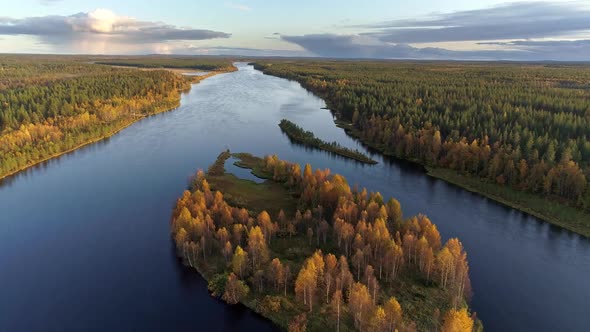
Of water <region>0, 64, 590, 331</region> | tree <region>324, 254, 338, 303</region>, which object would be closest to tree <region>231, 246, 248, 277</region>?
water <region>0, 64, 590, 331</region>

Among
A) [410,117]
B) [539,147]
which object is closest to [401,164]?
[410,117]

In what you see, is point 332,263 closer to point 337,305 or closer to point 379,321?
point 337,305

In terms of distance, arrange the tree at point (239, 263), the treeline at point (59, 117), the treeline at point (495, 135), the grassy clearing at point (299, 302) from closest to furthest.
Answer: the grassy clearing at point (299, 302) < the tree at point (239, 263) < the treeline at point (495, 135) < the treeline at point (59, 117)

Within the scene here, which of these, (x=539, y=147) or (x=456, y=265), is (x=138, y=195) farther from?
(x=539, y=147)

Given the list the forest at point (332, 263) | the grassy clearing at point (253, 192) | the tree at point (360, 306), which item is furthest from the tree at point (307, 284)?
the grassy clearing at point (253, 192)

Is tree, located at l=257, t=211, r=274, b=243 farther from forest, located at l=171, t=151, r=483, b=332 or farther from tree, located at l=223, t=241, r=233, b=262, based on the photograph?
tree, located at l=223, t=241, r=233, b=262

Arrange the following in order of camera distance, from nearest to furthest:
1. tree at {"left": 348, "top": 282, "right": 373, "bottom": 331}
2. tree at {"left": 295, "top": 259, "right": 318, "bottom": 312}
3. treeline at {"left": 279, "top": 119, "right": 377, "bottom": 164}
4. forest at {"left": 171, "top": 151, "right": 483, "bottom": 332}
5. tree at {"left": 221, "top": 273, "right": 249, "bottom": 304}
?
tree at {"left": 348, "top": 282, "right": 373, "bottom": 331} → forest at {"left": 171, "top": 151, "right": 483, "bottom": 332} → tree at {"left": 295, "top": 259, "right": 318, "bottom": 312} → tree at {"left": 221, "top": 273, "right": 249, "bottom": 304} → treeline at {"left": 279, "top": 119, "right": 377, "bottom": 164}

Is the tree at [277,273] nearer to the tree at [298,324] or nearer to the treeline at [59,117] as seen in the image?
the tree at [298,324]

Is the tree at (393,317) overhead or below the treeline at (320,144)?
below
